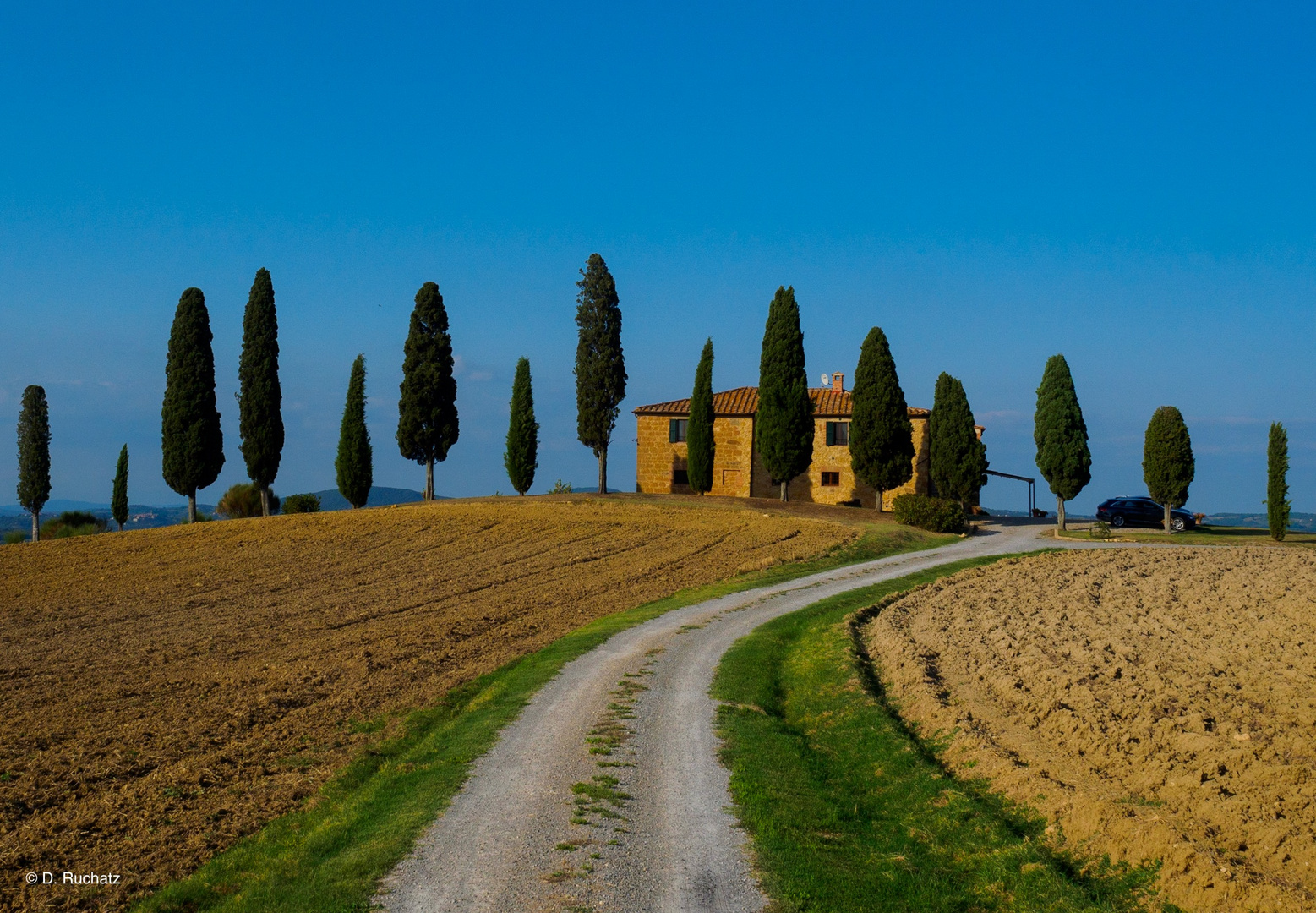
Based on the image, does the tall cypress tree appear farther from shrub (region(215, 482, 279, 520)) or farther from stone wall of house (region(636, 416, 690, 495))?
shrub (region(215, 482, 279, 520))

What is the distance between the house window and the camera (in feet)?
178

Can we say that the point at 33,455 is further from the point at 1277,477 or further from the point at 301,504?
the point at 1277,477

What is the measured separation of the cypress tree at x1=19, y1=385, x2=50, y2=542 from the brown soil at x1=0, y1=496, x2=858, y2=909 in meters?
18.0

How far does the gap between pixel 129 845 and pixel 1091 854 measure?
870 cm

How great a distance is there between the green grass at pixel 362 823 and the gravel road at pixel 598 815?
0.25 meters

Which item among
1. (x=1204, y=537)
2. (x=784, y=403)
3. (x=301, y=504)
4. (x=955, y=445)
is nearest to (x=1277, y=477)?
(x=1204, y=537)

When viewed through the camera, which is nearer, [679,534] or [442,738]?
[442,738]

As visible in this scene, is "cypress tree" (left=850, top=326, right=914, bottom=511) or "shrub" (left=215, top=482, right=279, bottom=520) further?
"shrub" (left=215, top=482, right=279, bottom=520)

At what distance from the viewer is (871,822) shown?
9.36m

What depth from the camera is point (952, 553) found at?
3350 cm

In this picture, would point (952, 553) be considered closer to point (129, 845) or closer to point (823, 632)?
point (823, 632)

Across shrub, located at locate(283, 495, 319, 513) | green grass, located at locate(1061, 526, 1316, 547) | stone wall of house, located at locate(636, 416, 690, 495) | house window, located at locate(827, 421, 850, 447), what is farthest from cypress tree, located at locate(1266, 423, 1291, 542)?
shrub, located at locate(283, 495, 319, 513)

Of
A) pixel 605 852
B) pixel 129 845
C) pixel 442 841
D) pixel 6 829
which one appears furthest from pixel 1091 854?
pixel 6 829

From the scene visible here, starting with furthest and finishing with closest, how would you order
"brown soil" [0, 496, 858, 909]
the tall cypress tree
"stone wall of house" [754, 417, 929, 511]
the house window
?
the house window
"stone wall of house" [754, 417, 929, 511]
the tall cypress tree
"brown soil" [0, 496, 858, 909]
